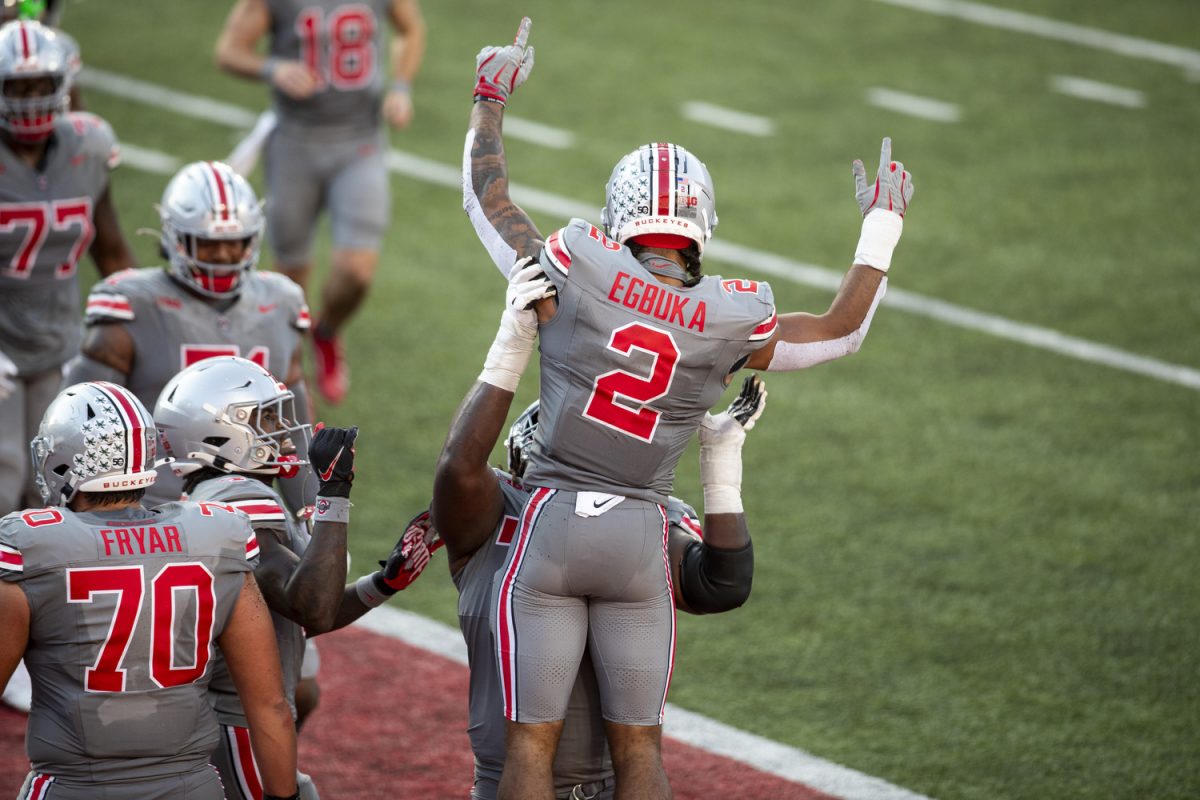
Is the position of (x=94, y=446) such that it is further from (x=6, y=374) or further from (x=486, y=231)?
(x=6, y=374)

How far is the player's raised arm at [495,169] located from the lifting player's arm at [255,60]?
4.25 meters

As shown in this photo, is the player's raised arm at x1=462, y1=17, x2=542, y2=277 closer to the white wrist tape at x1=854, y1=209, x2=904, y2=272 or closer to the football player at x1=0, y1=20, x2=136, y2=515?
the white wrist tape at x1=854, y1=209, x2=904, y2=272

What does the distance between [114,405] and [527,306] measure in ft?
3.20

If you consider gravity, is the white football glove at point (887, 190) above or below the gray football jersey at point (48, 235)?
above

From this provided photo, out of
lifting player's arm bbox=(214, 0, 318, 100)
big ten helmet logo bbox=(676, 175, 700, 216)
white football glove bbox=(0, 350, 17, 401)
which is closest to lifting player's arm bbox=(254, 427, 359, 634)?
big ten helmet logo bbox=(676, 175, 700, 216)

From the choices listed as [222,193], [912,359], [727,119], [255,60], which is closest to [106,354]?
[222,193]

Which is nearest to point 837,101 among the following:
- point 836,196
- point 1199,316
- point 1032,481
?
point 836,196

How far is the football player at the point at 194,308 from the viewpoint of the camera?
5105 millimetres

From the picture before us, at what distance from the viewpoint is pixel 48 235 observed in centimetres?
602

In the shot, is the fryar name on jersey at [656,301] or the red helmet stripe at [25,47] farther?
the red helmet stripe at [25,47]

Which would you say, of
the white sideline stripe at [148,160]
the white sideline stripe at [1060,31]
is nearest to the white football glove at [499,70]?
the white sideline stripe at [148,160]

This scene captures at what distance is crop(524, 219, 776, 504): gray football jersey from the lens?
153 inches

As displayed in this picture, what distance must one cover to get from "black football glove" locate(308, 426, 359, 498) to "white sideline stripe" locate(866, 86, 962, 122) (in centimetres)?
887

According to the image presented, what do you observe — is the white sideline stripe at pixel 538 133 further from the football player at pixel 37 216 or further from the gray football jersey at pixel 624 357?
the gray football jersey at pixel 624 357
